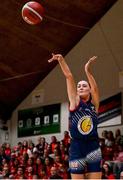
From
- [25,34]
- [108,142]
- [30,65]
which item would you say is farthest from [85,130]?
[30,65]

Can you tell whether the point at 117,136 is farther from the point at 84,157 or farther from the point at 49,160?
the point at 84,157

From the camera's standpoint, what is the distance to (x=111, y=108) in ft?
47.8

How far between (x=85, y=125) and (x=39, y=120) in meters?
12.9

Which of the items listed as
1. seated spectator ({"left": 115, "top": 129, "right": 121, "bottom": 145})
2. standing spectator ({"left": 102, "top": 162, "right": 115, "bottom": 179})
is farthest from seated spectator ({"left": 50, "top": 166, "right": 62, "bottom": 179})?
seated spectator ({"left": 115, "top": 129, "right": 121, "bottom": 145})

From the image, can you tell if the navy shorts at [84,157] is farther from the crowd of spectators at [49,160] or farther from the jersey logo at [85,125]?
the crowd of spectators at [49,160]

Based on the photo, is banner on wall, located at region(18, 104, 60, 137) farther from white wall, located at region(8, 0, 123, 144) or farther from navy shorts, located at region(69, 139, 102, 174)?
navy shorts, located at region(69, 139, 102, 174)

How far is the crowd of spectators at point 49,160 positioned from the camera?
11.5 metres

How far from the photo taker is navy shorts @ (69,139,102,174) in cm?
466

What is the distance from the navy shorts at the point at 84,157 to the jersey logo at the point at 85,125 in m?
0.10

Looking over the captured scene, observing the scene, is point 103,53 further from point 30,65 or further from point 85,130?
point 85,130

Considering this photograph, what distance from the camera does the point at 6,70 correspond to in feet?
53.7

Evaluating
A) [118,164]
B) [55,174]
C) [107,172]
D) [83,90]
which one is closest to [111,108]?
[118,164]

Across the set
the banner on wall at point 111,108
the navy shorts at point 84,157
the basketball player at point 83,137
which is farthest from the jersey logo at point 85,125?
the banner on wall at point 111,108

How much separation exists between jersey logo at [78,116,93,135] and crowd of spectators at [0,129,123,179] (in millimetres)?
5888
